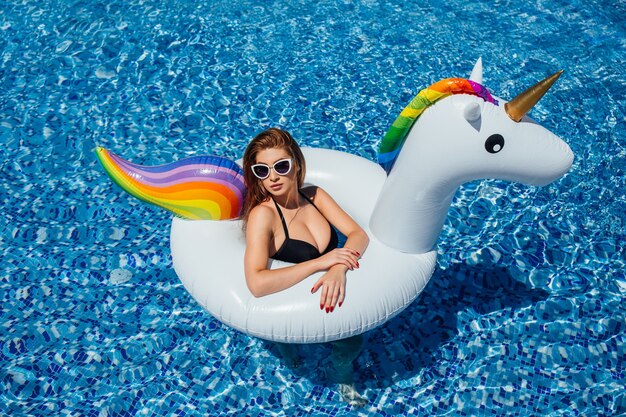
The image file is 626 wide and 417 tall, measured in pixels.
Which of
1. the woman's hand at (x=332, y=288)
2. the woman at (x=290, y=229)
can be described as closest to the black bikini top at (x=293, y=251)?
the woman at (x=290, y=229)

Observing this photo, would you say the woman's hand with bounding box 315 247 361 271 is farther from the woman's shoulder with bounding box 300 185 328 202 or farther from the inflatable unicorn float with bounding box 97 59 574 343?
the woman's shoulder with bounding box 300 185 328 202

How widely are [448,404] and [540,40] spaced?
403 centimetres

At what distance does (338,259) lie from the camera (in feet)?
9.90

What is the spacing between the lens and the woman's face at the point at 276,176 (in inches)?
119

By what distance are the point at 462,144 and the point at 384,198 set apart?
0.52 m

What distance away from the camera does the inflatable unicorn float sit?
2783 millimetres

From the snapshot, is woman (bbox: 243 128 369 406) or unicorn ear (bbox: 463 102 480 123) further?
woman (bbox: 243 128 369 406)

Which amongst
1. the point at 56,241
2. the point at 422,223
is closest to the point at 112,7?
the point at 56,241

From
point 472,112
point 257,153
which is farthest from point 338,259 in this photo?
point 472,112

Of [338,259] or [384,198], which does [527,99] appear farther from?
[338,259]

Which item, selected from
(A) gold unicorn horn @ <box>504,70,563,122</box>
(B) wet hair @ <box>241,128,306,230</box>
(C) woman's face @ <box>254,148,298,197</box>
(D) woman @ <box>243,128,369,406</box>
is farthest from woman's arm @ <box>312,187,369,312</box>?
(A) gold unicorn horn @ <box>504,70,563,122</box>

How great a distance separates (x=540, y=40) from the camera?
6355mm

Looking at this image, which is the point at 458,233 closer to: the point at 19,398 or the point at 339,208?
the point at 339,208

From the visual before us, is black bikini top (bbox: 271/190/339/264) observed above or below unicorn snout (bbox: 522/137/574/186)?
below
